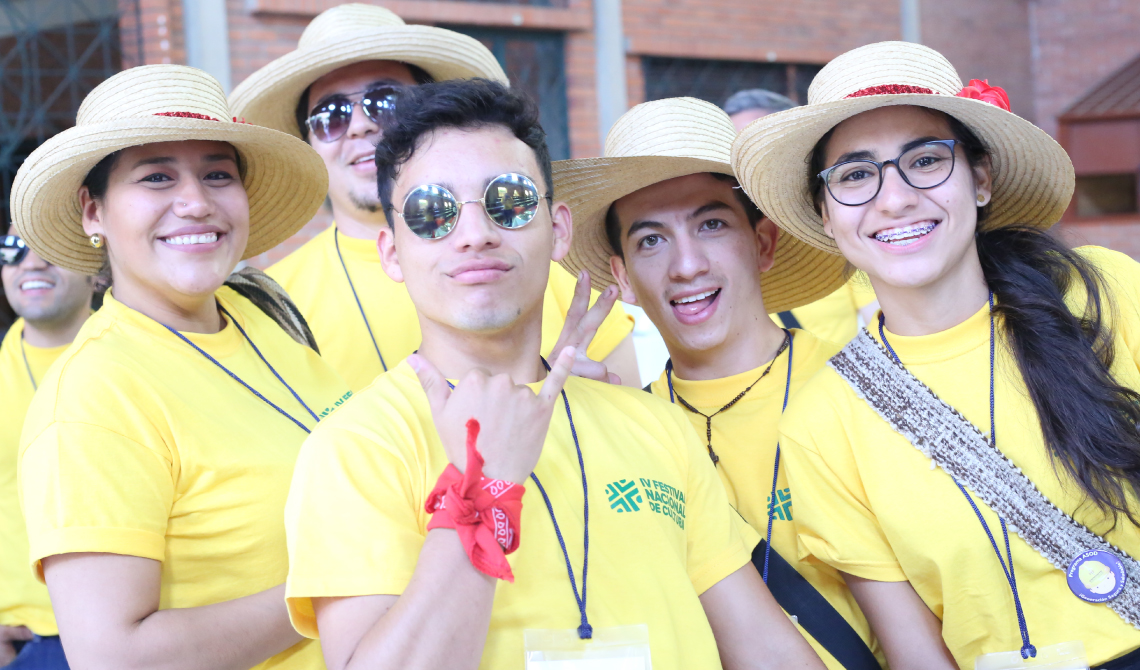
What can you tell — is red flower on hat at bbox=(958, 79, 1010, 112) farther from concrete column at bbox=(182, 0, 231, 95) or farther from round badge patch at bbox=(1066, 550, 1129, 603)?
concrete column at bbox=(182, 0, 231, 95)

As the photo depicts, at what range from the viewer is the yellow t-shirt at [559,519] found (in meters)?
1.74

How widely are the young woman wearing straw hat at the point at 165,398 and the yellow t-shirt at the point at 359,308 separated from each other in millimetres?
362

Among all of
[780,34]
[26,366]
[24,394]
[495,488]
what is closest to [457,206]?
[495,488]

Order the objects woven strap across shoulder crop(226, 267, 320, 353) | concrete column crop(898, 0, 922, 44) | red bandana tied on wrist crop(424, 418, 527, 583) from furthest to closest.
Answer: concrete column crop(898, 0, 922, 44)
woven strap across shoulder crop(226, 267, 320, 353)
red bandana tied on wrist crop(424, 418, 527, 583)

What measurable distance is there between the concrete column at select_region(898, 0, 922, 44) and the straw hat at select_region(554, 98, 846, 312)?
810 cm

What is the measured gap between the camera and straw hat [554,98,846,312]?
291 centimetres

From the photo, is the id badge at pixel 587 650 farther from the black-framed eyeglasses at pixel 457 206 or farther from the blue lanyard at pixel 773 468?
the black-framed eyeglasses at pixel 457 206

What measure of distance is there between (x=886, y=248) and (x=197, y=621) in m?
1.79

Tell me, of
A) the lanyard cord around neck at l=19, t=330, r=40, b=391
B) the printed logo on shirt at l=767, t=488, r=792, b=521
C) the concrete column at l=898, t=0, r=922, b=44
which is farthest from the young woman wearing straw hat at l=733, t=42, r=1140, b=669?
the concrete column at l=898, t=0, r=922, b=44

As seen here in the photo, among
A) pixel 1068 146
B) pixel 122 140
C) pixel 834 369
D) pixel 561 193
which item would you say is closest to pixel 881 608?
Answer: pixel 834 369

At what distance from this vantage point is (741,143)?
270 centimetres

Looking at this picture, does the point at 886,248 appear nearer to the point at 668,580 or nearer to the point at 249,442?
the point at 668,580

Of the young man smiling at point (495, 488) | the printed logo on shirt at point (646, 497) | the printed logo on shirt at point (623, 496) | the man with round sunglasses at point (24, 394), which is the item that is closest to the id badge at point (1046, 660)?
the young man smiling at point (495, 488)

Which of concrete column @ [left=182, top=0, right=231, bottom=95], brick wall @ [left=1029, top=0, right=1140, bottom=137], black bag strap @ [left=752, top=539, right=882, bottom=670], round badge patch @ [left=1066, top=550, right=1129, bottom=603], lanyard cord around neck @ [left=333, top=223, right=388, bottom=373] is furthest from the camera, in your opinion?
brick wall @ [left=1029, top=0, right=1140, bottom=137]
